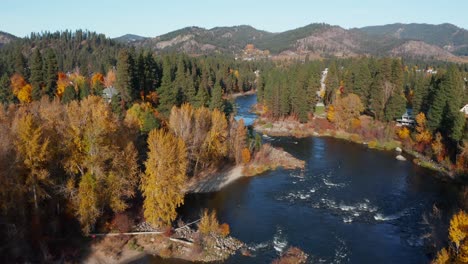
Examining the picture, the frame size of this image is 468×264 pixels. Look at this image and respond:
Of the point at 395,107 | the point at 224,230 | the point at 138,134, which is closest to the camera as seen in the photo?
the point at 224,230

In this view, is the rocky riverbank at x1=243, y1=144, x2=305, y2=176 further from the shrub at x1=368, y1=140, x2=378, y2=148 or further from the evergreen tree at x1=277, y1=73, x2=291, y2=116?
the evergreen tree at x1=277, y1=73, x2=291, y2=116

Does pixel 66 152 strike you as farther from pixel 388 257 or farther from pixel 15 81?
pixel 15 81

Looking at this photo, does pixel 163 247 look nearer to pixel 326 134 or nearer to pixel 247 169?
pixel 247 169

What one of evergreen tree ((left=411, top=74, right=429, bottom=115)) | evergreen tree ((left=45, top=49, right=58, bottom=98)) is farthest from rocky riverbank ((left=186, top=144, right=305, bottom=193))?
evergreen tree ((left=45, top=49, right=58, bottom=98))

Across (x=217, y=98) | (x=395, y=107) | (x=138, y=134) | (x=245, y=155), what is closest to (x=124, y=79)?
(x=217, y=98)

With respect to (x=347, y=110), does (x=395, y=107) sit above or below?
above

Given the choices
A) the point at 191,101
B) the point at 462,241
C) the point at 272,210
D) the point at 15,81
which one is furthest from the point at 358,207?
the point at 15,81
